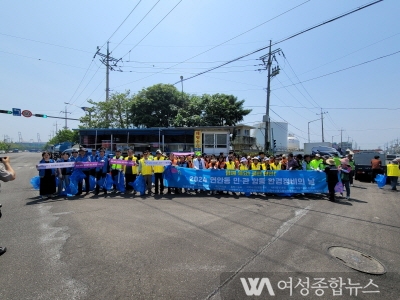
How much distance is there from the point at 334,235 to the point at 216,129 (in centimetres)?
1851

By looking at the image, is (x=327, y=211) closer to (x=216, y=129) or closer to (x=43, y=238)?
(x=43, y=238)

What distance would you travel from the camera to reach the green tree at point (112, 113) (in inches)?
1351

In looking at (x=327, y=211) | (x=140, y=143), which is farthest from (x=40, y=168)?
(x=140, y=143)

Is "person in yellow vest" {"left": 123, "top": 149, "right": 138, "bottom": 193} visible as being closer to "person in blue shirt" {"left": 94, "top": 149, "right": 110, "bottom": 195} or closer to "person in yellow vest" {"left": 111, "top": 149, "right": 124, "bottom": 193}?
"person in yellow vest" {"left": 111, "top": 149, "right": 124, "bottom": 193}

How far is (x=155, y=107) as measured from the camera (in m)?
34.2

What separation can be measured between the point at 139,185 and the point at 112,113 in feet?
93.3

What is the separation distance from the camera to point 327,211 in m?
7.27

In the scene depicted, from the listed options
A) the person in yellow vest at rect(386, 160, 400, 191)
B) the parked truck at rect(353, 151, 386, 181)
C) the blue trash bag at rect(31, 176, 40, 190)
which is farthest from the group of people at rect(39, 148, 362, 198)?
the parked truck at rect(353, 151, 386, 181)

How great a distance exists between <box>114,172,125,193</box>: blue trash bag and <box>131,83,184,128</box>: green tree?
80.9 feet

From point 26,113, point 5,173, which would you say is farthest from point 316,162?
point 26,113

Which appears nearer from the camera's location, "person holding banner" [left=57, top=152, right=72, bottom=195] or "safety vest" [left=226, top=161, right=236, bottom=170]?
"person holding banner" [left=57, top=152, right=72, bottom=195]

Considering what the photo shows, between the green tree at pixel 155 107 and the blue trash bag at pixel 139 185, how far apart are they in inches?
991

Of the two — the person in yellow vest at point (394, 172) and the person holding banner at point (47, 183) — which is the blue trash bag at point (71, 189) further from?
the person in yellow vest at point (394, 172)

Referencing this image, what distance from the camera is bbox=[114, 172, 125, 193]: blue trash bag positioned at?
9.64 m
